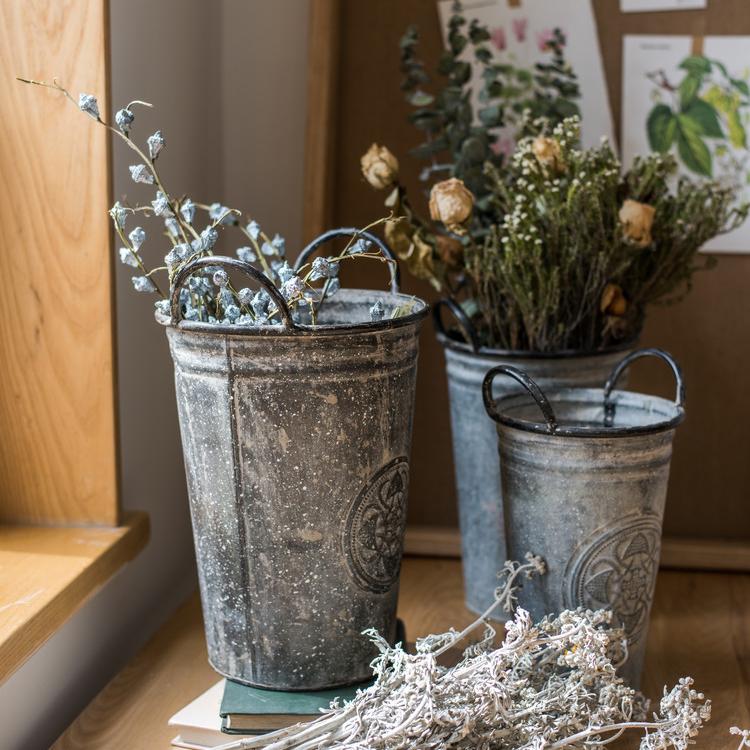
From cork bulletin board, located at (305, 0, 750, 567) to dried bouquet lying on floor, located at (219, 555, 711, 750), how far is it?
575 mm

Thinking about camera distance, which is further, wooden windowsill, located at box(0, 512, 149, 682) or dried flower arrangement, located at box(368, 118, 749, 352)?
dried flower arrangement, located at box(368, 118, 749, 352)

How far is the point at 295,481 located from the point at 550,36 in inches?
31.8

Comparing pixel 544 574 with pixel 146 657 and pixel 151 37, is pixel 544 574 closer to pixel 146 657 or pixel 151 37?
pixel 146 657

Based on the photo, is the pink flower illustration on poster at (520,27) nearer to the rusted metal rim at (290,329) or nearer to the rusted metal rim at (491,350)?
the rusted metal rim at (491,350)

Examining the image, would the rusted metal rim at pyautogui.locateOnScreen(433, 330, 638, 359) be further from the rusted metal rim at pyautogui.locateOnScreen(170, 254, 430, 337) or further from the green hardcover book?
the green hardcover book

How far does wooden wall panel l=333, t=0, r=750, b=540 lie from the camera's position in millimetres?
1513

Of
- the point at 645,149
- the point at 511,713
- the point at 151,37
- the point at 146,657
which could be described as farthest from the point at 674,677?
the point at 151,37

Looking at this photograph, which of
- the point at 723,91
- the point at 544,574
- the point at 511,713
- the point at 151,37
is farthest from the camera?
the point at 723,91

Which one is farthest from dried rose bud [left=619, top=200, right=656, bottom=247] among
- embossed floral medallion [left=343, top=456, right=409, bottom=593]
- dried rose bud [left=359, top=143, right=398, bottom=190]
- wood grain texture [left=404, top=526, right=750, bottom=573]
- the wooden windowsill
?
the wooden windowsill

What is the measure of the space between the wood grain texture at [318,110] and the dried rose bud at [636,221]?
1.40 feet

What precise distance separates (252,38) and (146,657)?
85 cm

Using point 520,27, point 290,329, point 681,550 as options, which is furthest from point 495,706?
point 520,27

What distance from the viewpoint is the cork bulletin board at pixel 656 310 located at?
4.87 feet

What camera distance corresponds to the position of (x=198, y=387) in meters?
1.00
